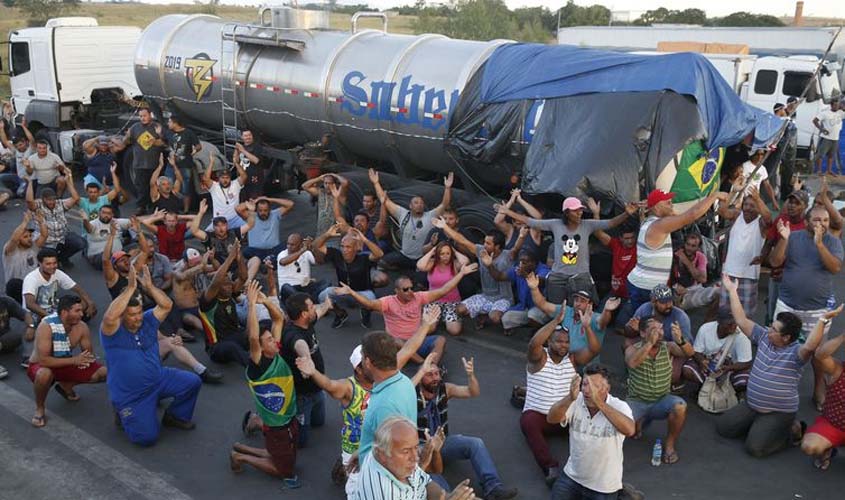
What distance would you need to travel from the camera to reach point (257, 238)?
37.3 ft

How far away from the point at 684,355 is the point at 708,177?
9.97 ft

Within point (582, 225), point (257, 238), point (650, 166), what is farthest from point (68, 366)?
point (650, 166)

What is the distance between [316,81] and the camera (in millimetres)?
12945

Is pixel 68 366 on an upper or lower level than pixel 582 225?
lower

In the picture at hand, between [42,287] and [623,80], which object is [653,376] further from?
[42,287]

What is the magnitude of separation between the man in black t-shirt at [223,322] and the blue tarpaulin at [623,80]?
4192mm

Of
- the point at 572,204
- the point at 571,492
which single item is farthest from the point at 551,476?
the point at 572,204

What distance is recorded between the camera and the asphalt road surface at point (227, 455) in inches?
258

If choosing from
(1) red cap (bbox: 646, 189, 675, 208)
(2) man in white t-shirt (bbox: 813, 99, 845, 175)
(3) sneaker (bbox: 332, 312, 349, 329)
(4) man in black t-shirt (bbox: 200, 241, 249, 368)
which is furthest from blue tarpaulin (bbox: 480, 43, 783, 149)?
(2) man in white t-shirt (bbox: 813, 99, 845, 175)

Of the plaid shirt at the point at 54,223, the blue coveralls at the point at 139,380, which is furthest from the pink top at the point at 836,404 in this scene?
the plaid shirt at the point at 54,223

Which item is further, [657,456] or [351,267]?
[351,267]

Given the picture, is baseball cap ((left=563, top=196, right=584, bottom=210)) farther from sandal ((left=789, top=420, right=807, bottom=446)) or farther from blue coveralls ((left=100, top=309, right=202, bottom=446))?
blue coveralls ((left=100, top=309, right=202, bottom=446))

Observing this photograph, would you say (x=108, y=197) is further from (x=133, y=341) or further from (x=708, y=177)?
(x=708, y=177)

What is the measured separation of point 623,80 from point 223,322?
208 inches
